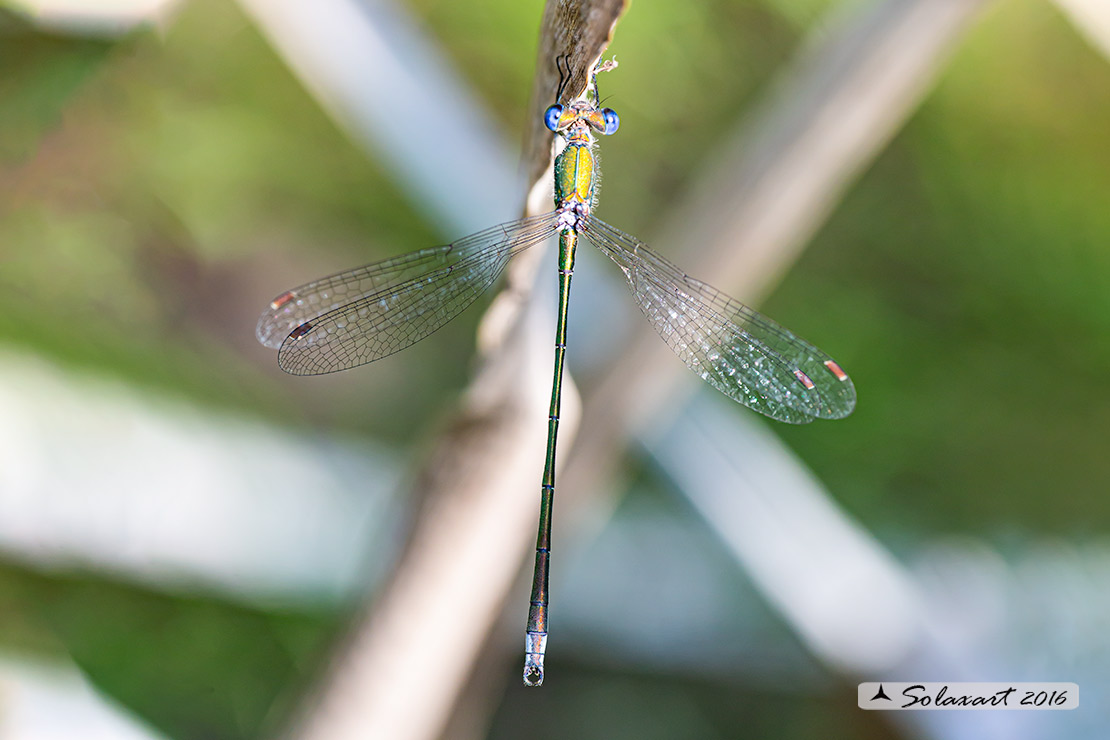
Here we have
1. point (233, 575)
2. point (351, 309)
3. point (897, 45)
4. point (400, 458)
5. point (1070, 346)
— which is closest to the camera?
point (897, 45)

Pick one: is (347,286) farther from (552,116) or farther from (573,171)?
(552,116)

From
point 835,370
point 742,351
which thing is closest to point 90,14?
point 742,351

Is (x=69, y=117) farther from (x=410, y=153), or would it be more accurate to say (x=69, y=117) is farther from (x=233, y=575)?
(x=233, y=575)

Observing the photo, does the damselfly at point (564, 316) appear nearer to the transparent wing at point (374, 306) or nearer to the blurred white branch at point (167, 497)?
the transparent wing at point (374, 306)

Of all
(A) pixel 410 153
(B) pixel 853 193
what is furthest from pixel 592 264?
(B) pixel 853 193

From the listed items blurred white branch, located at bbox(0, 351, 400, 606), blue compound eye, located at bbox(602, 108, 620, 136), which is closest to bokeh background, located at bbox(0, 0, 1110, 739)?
blurred white branch, located at bbox(0, 351, 400, 606)
